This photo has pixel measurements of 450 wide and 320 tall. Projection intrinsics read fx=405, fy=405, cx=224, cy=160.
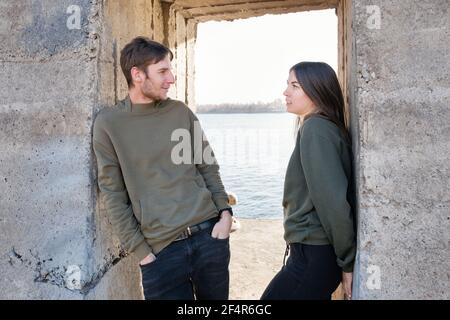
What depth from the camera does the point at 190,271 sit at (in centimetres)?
182

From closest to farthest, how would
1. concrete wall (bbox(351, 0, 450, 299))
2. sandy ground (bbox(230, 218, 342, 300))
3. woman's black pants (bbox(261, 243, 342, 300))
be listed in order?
concrete wall (bbox(351, 0, 450, 299)) < woman's black pants (bbox(261, 243, 342, 300)) < sandy ground (bbox(230, 218, 342, 300))

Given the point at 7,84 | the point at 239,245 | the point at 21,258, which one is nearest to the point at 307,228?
the point at 21,258

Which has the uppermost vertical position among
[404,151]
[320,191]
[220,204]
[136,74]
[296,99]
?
[136,74]

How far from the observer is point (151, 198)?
1801 millimetres

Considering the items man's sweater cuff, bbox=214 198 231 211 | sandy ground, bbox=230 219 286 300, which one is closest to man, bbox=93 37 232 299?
man's sweater cuff, bbox=214 198 231 211

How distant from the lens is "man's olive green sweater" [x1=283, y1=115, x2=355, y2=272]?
1.60 m

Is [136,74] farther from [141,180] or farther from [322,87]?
[322,87]

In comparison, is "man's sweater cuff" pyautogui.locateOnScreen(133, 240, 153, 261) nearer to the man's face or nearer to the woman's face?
the man's face

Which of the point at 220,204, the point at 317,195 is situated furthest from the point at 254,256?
the point at 317,195

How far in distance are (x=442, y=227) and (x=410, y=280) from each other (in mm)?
244

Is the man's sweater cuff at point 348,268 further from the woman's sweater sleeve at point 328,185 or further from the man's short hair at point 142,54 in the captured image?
the man's short hair at point 142,54

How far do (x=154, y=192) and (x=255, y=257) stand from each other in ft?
10.0

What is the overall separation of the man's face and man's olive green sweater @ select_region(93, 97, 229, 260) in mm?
63
